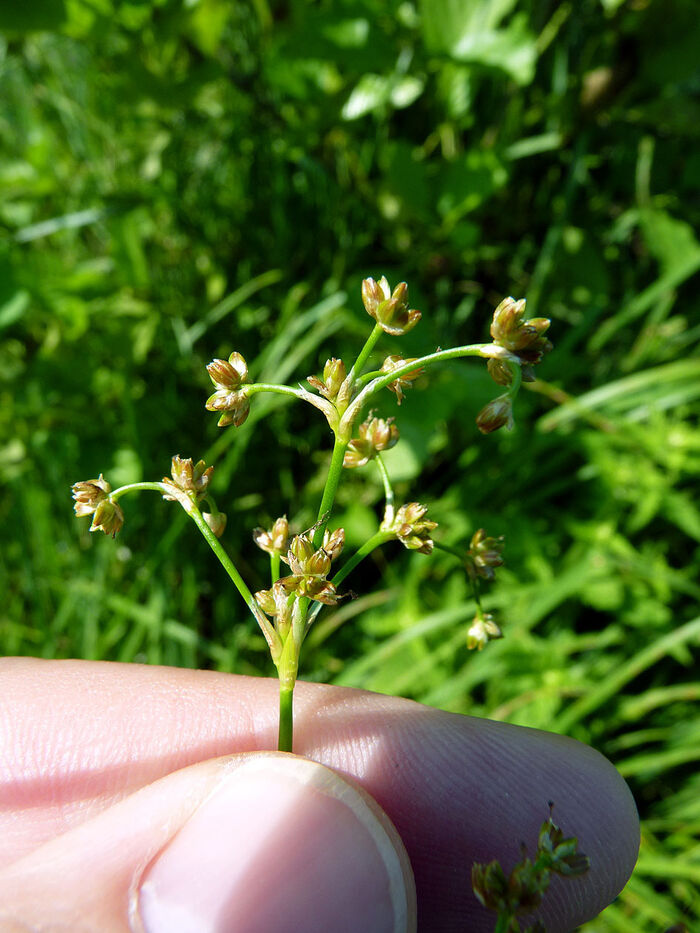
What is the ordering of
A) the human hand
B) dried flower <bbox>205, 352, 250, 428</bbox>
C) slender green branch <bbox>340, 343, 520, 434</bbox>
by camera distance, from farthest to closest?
the human hand < dried flower <bbox>205, 352, 250, 428</bbox> < slender green branch <bbox>340, 343, 520, 434</bbox>

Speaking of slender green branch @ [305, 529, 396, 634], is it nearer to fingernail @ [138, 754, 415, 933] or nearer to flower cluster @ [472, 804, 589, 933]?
fingernail @ [138, 754, 415, 933]

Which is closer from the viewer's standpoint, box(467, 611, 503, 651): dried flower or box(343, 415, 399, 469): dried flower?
box(343, 415, 399, 469): dried flower

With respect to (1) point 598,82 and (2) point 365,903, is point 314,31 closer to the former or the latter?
(1) point 598,82

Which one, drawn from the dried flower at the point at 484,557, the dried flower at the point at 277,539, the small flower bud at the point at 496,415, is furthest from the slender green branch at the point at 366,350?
the dried flower at the point at 484,557

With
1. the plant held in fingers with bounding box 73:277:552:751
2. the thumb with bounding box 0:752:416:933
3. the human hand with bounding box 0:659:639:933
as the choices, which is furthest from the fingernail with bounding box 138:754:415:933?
the human hand with bounding box 0:659:639:933

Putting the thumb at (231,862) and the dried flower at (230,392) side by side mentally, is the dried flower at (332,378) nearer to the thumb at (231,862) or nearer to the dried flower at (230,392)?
the dried flower at (230,392)

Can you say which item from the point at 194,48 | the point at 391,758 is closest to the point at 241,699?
the point at 391,758
